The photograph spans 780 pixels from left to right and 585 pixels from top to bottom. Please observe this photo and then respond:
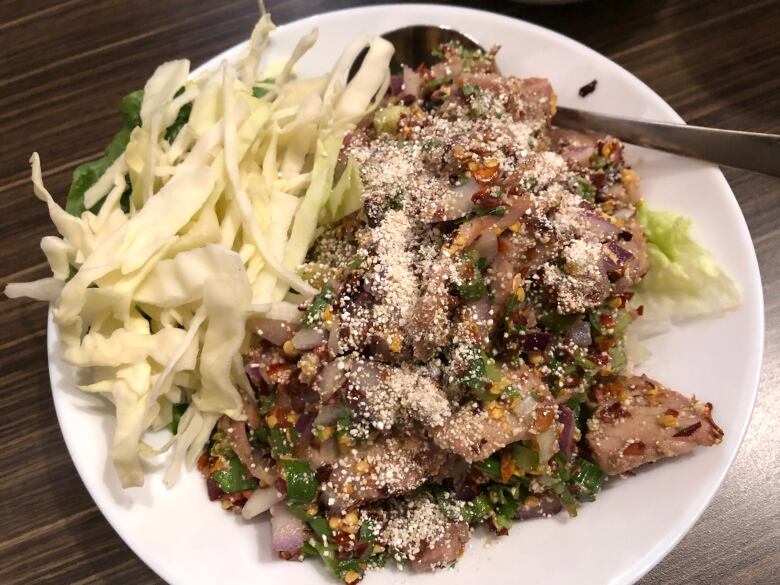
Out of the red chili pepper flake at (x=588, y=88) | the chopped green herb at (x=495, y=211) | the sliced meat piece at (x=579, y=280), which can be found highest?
the red chili pepper flake at (x=588, y=88)

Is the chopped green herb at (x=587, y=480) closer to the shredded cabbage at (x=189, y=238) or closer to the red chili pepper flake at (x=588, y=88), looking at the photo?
the shredded cabbage at (x=189, y=238)

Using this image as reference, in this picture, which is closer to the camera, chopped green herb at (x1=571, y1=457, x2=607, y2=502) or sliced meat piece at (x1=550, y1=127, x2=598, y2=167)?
chopped green herb at (x1=571, y1=457, x2=607, y2=502)

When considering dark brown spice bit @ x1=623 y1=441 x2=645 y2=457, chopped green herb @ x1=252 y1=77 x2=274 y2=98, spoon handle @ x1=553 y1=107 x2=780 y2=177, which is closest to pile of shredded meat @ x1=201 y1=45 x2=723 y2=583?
dark brown spice bit @ x1=623 y1=441 x2=645 y2=457

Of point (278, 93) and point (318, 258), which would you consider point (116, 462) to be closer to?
point (318, 258)

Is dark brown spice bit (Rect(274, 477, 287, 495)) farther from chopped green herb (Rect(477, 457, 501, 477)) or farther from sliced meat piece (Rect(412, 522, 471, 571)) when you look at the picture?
chopped green herb (Rect(477, 457, 501, 477))

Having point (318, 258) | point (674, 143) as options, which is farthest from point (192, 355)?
point (674, 143)

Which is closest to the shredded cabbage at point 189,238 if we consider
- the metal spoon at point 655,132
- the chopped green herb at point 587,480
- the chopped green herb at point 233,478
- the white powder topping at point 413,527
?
the chopped green herb at point 233,478
